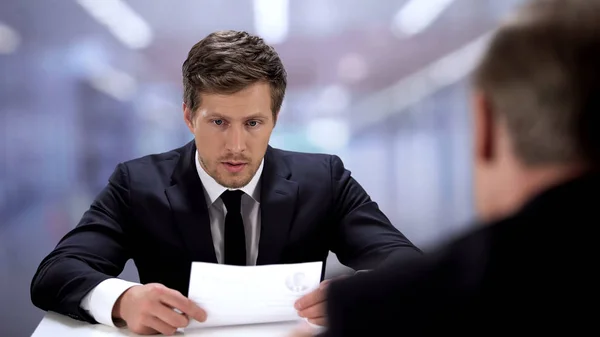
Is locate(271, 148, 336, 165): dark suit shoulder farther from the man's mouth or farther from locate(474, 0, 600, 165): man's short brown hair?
locate(474, 0, 600, 165): man's short brown hair

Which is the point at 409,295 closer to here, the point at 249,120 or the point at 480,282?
the point at 480,282

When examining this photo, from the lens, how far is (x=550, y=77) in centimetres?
61

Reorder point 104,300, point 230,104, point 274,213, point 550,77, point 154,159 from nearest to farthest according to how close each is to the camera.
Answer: point 550,77 → point 104,300 → point 230,104 → point 274,213 → point 154,159

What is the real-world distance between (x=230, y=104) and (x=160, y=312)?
0.77 m

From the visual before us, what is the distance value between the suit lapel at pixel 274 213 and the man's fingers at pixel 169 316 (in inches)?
26.1

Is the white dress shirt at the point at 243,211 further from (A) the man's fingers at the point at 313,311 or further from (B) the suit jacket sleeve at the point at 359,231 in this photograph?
(A) the man's fingers at the point at 313,311

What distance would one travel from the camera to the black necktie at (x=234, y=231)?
7.39 ft

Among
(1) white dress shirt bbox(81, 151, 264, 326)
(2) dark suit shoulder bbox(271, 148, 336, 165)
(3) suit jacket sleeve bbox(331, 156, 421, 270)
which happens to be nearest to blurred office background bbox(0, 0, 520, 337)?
(2) dark suit shoulder bbox(271, 148, 336, 165)

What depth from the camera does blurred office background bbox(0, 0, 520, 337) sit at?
4340 millimetres

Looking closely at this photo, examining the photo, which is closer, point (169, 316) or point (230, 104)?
point (169, 316)

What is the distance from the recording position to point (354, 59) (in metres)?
4.48

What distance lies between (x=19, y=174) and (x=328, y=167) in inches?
101

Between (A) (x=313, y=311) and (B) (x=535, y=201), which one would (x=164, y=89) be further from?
(B) (x=535, y=201)

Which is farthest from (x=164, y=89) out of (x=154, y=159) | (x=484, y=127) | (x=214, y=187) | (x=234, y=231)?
(x=484, y=127)
